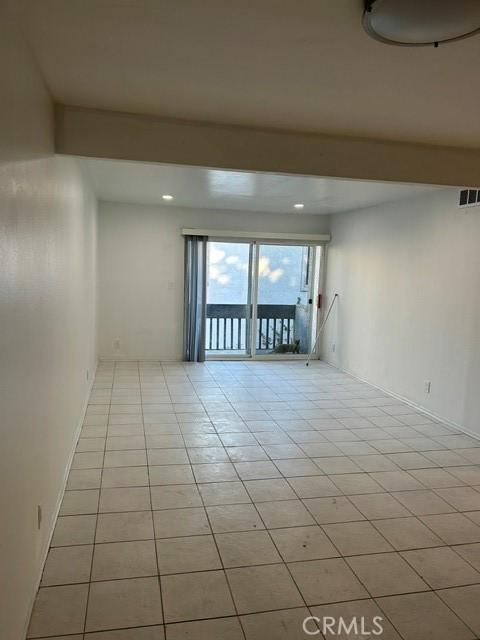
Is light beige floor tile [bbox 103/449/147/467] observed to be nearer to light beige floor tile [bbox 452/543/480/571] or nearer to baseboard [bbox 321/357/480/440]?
light beige floor tile [bbox 452/543/480/571]

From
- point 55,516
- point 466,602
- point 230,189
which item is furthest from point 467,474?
point 230,189

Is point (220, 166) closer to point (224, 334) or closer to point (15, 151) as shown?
point (15, 151)

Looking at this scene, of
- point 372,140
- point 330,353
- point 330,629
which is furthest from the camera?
point 330,353

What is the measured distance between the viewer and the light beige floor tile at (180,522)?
8.03ft

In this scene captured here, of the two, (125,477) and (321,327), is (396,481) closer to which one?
(125,477)

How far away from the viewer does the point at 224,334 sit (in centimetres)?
731

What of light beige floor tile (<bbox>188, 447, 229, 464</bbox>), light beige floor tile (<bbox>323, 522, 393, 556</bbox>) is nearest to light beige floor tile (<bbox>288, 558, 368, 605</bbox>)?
light beige floor tile (<bbox>323, 522, 393, 556</bbox>)

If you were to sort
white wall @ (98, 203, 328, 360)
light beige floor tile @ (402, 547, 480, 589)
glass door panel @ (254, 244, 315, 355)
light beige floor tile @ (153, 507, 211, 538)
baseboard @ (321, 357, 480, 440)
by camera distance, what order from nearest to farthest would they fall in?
light beige floor tile @ (402, 547, 480, 589) < light beige floor tile @ (153, 507, 211, 538) < baseboard @ (321, 357, 480, 440) < white wall @ (98, 203, 328, 360) < glass door panel @ (254, 244, 315, 355)

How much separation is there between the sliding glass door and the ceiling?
4451 mm

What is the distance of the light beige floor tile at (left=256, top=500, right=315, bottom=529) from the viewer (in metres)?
2.58

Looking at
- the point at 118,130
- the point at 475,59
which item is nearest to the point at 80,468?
the point at 118,130

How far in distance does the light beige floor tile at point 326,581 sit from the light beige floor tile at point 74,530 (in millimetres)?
1053

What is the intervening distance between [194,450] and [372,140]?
8.22 feet

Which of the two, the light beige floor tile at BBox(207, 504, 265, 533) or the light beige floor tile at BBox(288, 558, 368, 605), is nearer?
the light beige floor tile at BBox(288, 558, 368, 605)
